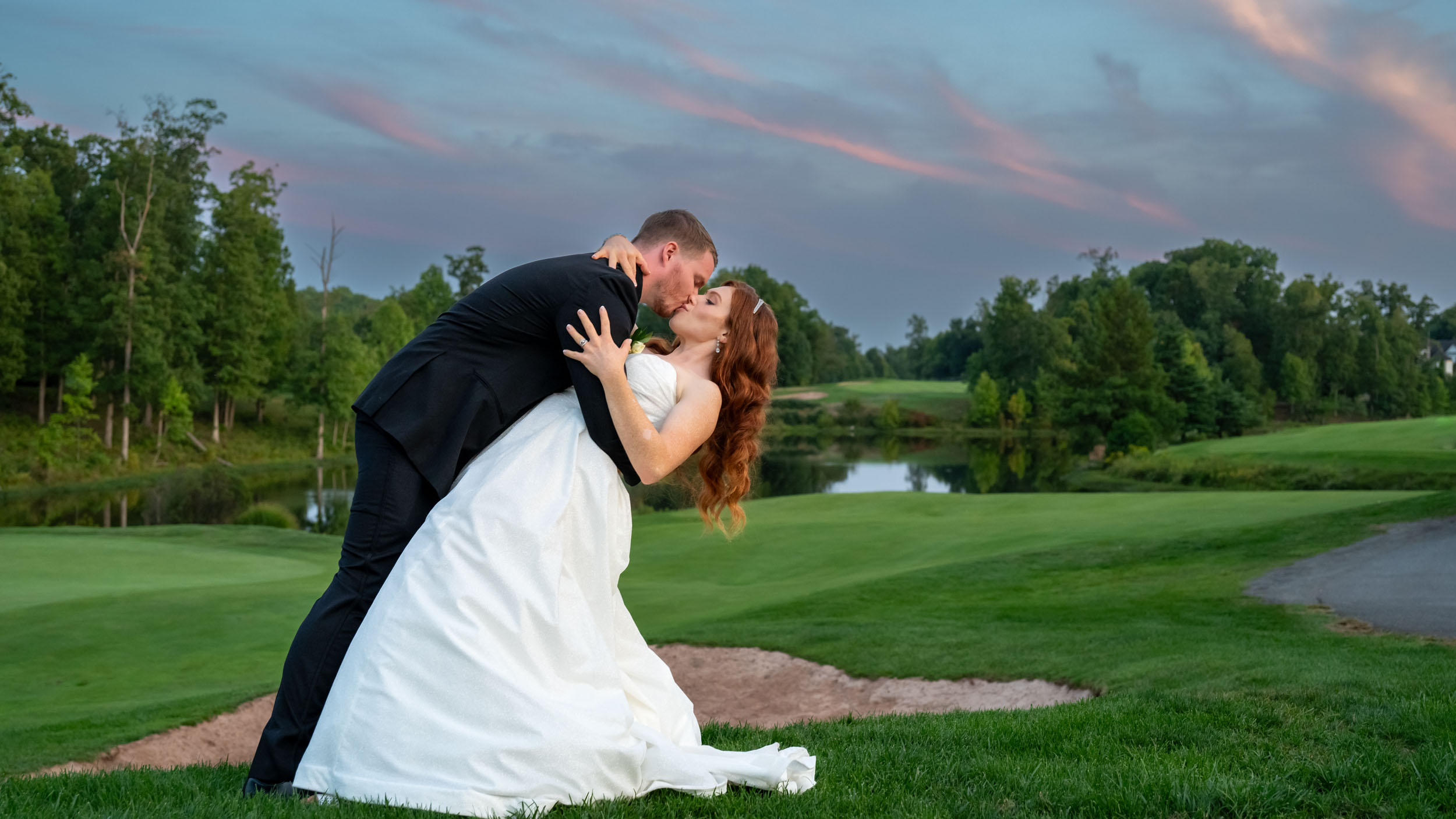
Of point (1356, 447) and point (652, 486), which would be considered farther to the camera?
point (1356, 447)

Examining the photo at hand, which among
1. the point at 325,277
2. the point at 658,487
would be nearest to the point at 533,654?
the point at 658,487

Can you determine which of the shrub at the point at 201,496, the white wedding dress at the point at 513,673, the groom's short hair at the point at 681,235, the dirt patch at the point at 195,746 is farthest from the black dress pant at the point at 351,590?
the shrub at the point at 201,496

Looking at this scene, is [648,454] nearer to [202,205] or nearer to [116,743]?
[116,743]

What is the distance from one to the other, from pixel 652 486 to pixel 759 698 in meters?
11.8

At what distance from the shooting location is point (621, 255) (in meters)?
3.80

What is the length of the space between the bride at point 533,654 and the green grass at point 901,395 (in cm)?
8174

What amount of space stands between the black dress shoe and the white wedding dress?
82 millimetres

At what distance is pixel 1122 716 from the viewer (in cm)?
491

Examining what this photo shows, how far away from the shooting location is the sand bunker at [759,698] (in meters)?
7.31

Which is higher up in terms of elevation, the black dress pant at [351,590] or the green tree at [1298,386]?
the green tree at [1298,386]

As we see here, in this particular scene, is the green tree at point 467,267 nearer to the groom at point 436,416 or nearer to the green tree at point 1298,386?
the green tree at point 1298,386

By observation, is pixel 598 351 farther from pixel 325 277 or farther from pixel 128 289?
pixel 325 277

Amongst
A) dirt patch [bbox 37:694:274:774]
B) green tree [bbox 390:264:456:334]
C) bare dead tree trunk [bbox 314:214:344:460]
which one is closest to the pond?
bare dead tree trunk [bbox 314:214:344:460]

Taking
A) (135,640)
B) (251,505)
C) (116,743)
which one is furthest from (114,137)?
(116,743)
